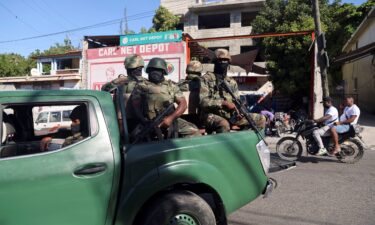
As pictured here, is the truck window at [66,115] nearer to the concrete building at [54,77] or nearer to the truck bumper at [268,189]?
the truck bumper at [268,189]

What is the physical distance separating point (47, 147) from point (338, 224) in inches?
130

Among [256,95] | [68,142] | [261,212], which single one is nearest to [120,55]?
[256,95]

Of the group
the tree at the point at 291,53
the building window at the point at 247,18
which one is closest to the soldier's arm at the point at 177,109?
the tree at the point at 291,53

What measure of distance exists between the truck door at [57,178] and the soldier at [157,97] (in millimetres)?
1231

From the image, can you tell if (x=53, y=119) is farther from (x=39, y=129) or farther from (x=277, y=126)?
(x=277, y=126)

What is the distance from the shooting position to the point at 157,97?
4094mm

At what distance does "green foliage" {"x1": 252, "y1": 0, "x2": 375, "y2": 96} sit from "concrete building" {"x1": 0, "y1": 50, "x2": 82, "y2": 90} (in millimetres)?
15654

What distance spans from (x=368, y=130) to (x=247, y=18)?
2114 cm

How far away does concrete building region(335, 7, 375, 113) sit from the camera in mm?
16348

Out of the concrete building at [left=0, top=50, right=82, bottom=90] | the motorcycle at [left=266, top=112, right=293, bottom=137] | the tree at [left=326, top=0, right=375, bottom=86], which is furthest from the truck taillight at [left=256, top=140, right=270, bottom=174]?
the concrete building at [left=0, top=50, right=82, bottom=90]

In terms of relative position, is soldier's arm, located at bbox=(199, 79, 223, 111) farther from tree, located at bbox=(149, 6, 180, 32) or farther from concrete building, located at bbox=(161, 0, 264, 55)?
tree, located at bbox=(149, 6, 180, 32)

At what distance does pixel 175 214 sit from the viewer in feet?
9.47

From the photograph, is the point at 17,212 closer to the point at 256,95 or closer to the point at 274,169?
the point at 274,169

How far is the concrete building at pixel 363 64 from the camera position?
1635cm
